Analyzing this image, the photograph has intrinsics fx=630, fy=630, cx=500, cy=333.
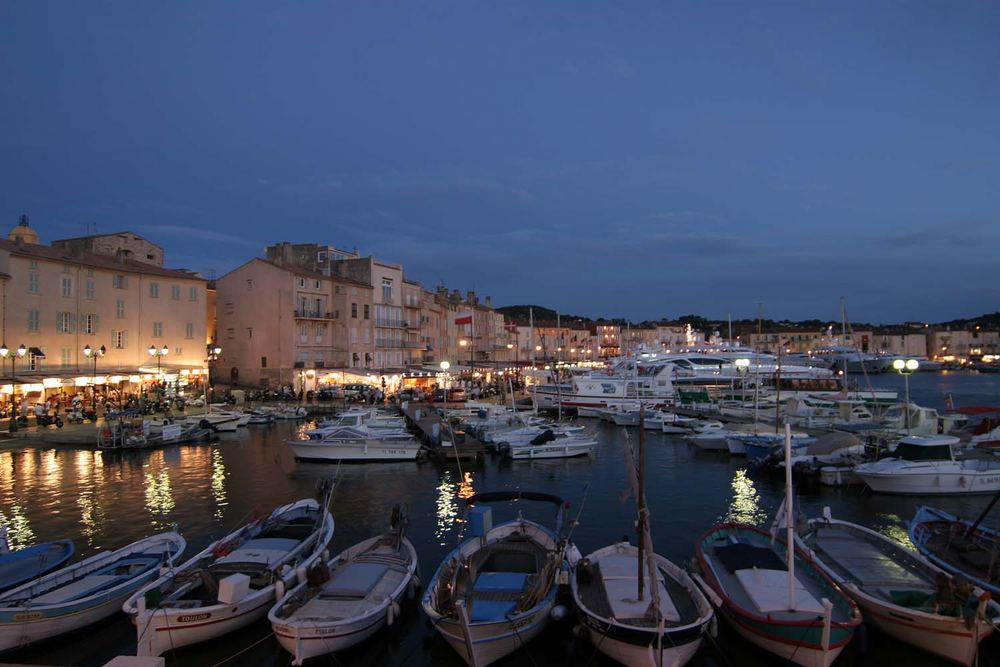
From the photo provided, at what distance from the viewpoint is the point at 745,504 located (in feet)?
83.4

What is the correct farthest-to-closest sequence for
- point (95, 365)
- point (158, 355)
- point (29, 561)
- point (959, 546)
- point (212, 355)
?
point (212, 355)
point (158, 355)
point (95, 365)
point (959, 546)
point (29, 561)

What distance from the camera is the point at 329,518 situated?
59.4 feet

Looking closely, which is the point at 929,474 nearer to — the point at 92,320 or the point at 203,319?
the point at 92,320

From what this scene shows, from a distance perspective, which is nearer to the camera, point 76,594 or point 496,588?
point 496,588

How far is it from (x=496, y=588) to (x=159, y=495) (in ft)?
61.5

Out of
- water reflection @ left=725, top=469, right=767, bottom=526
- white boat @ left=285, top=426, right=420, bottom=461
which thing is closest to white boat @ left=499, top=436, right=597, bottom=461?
white boat @ left=285, top=426, right=420, bottom=461

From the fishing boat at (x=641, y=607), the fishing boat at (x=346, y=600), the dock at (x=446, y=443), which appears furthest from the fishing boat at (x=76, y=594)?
the dock at (x=446, y=443)

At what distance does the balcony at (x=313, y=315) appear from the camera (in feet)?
200

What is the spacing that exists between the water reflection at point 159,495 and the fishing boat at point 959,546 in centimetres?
2326

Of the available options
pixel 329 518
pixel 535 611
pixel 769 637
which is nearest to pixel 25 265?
pixel 329 518

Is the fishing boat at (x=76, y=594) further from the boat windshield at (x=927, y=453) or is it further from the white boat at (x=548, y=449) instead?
the boat windshield at (x=927, y=453)

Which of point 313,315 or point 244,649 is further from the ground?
point 313,315

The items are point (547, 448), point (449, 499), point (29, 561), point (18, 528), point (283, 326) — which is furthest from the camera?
point (283, 326)

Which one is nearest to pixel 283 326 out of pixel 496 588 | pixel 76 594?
pixel 76 594
